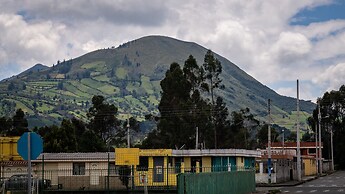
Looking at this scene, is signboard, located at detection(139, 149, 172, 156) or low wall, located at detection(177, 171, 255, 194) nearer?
low wall, located at detection(177, 171, 255, 194)

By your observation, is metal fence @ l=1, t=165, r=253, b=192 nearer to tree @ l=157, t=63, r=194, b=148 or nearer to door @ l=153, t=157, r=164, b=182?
door @ l=153, t=157, r=164, b=182

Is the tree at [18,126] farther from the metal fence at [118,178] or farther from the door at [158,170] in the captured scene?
the metal fence at [118,178]

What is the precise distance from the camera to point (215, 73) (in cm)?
9175

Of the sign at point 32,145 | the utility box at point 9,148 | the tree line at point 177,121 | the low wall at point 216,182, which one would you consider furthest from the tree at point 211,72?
the sign at point 32,145

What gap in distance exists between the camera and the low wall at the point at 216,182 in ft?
87.1

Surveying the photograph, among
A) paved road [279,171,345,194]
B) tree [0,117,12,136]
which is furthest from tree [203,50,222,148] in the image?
paved road [279,171,345,194]

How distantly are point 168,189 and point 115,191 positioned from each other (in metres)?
3.12

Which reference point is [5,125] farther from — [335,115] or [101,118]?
[335,115]

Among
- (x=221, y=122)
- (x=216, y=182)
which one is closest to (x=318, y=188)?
(x=216, y=182)

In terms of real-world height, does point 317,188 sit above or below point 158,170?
below

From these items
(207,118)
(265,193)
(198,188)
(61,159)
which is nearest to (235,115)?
(207,118)

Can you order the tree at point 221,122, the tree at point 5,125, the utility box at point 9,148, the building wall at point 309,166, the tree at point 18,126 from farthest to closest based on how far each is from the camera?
the tree at point 221,122 → the tree at point 5,125 → the building wall at point 309,166 → the tree at point 18,126 → the utility box at point 9,148

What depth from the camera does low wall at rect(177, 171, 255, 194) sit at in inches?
1046

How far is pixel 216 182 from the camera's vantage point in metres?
30.9
